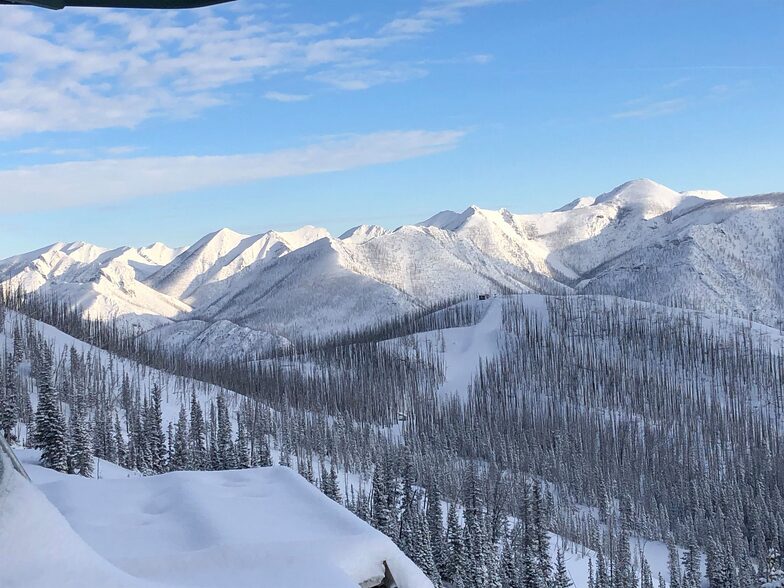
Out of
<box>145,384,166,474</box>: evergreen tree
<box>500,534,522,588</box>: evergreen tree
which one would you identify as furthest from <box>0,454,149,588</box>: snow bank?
<box>145,384,166,474</box>: evergreen tree

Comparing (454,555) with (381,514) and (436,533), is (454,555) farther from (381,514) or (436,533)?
(381,514)

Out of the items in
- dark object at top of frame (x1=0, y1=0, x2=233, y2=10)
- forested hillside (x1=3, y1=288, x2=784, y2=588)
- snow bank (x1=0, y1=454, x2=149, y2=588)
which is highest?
dark object at top of frame (x1=0, y1=0, x2=233, y2=10)

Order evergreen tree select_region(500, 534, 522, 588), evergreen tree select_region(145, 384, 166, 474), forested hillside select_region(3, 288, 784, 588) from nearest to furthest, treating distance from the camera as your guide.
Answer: evergreen tree select_region(500, 534, 522, 588)
forested hillside select_region(3, 288, 784, 588)
evergreen tree select_region(145, 384, 166, 474)

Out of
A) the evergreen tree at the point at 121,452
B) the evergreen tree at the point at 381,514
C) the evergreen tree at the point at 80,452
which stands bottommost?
the evergreen tree at the point at 121,452

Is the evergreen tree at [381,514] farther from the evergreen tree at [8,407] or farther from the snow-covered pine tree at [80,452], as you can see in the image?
the evergreen tree at [8,407]

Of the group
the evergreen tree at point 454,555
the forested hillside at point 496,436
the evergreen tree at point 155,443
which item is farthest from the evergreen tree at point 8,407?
the evergreen tree at point 454,555

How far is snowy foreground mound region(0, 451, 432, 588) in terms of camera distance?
16.8 ft

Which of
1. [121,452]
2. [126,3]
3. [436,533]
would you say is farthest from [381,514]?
[126,3]

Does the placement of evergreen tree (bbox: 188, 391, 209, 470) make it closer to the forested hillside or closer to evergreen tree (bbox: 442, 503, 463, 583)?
the forested hillside

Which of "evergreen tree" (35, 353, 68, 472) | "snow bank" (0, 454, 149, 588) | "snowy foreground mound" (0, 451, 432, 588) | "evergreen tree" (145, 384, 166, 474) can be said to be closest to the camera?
"snow bank" (0, 454, 149, 588)

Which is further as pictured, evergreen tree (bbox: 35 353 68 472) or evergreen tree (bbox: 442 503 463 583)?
evergreen tree (bbox: 442 503 463 583)

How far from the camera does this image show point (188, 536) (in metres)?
7.96

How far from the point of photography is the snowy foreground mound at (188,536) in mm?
5129

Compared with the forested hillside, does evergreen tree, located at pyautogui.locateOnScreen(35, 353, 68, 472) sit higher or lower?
higher
